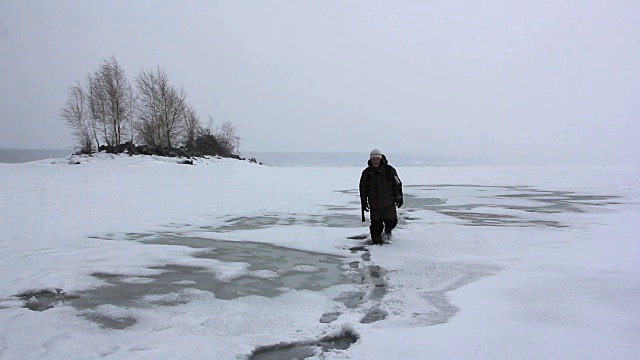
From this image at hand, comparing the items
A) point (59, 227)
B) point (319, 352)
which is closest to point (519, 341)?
point (319, 352)

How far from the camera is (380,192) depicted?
24.6 ft

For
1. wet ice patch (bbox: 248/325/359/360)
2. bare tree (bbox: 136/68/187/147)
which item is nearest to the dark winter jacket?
wet ice patch (bbox: 248/325/359/360)

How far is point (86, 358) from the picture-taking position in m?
3.06

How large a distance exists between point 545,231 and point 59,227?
9509 mm

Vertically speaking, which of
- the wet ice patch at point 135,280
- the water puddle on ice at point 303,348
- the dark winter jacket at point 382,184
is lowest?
the water puddle on ice at point 303,348

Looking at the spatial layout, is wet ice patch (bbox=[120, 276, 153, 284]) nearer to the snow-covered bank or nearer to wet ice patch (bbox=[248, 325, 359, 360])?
the snow-covered bank

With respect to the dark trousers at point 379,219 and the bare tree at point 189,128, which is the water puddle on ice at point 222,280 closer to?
the dark trousers at point 379,219

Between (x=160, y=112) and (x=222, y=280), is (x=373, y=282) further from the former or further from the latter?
(x=160, y=112)

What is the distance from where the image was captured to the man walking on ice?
7.42 meters

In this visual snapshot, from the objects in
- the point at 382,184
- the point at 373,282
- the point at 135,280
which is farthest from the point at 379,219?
the point at 135,280

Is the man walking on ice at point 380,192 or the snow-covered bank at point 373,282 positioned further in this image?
the man walking on ice at point 380,192

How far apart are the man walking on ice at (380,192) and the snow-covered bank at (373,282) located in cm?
46

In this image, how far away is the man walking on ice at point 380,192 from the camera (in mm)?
7422

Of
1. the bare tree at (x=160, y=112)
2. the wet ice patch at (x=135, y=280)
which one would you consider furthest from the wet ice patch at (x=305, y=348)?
the bare tree at (x=160, y=112)
